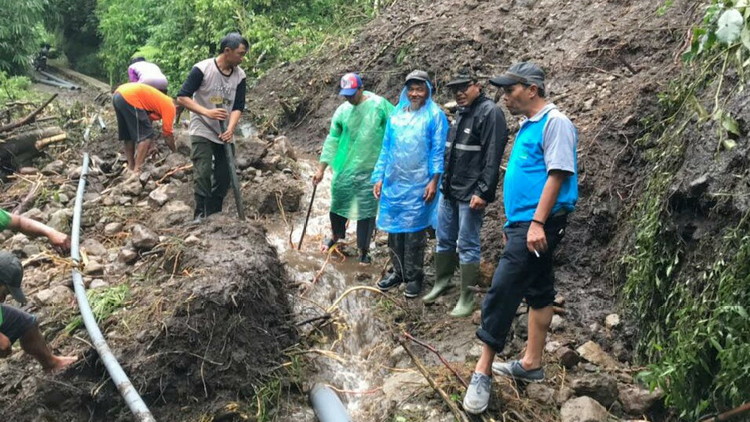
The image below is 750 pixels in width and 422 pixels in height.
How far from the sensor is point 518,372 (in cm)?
365

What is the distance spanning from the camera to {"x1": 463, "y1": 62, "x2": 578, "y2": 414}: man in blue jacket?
10.5 ft

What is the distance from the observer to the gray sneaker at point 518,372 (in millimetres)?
3625

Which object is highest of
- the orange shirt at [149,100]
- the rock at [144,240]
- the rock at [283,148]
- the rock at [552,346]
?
the orange shirt at [149,100]

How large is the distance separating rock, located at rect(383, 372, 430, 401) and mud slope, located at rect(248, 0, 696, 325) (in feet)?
4.37

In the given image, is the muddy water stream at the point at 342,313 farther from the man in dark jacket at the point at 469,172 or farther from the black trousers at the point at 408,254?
the man in dark jacket at the point at 469,172

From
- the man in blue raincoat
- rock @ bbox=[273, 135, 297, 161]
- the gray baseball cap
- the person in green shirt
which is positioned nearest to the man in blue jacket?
the man in blue raincoat

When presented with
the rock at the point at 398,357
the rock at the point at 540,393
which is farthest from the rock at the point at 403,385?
the rock at the point at 540,393

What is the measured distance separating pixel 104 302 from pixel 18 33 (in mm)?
12240

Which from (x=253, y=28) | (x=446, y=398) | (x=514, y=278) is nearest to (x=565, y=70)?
(x=514, y=278)

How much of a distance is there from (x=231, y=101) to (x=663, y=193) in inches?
140

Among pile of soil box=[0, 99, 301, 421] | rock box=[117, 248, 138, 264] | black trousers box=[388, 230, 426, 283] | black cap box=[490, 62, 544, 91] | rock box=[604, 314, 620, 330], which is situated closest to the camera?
black cap box=[490, 62, 544, 91]

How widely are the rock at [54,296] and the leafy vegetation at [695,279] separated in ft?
12.3

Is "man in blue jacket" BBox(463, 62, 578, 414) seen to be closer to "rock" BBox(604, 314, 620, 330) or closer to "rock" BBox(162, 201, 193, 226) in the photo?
"rock" BBox(604, 314, 620, 330)

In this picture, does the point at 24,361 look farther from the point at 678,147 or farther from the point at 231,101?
the point at 678,147
